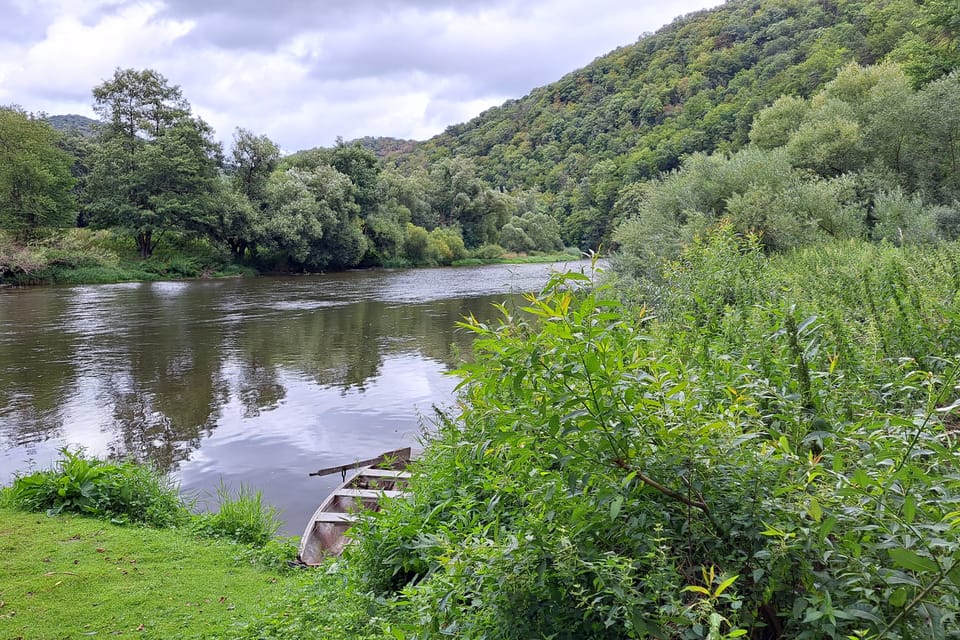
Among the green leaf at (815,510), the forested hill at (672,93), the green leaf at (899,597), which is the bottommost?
the green leaf at (899,597)

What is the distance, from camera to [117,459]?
9953mm

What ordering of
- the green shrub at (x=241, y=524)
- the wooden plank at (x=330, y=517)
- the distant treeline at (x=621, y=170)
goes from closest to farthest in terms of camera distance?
the green shrub at (x=241, y=524)
the wooden plank at (x=330, y=517)
the distant treeline at (x=621, y=170)

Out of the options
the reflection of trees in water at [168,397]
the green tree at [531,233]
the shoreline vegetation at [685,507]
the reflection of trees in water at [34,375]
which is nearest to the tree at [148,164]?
the reflection of trees in water at [34,375]

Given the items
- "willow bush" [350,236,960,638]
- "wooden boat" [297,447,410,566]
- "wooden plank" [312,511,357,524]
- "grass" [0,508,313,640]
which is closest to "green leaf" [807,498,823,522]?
"willow bush" [350,236,960,638]

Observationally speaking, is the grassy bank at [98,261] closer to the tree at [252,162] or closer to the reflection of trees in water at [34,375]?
the tree at [252,162]

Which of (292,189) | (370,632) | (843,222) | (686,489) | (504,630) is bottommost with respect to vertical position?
(370,632)

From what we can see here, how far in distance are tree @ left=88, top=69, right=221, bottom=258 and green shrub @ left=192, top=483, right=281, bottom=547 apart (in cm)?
4375

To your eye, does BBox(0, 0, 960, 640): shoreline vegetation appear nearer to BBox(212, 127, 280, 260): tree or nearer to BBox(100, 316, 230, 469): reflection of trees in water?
BBox(100, 316, 230, 469): reflection of trees in water

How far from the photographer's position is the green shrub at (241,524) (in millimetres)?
6777

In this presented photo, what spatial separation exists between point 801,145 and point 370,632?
27429 mm

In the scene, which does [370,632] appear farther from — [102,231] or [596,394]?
[102,231]

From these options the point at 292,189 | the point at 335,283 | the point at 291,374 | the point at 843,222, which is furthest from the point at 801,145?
the point at 292,189

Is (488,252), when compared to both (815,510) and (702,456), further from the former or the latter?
(815,510)

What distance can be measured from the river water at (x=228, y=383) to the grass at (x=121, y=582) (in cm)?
211
